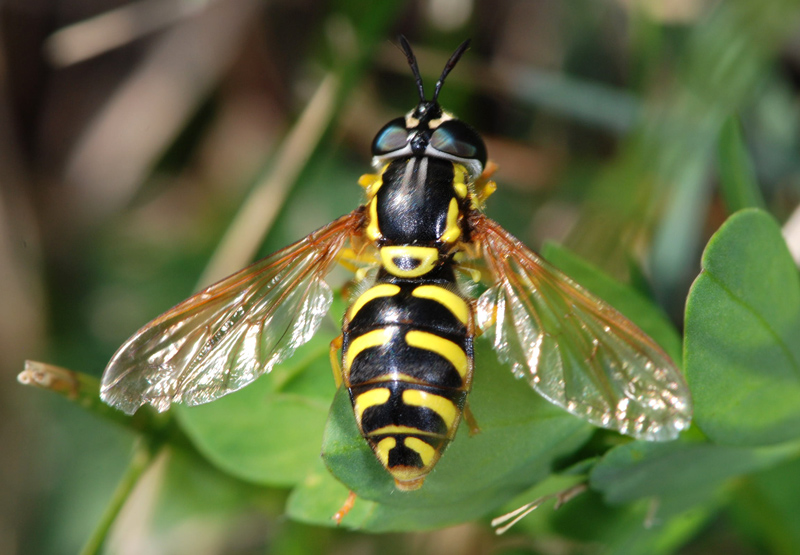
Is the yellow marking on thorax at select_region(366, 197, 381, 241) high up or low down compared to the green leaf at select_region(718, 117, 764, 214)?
down

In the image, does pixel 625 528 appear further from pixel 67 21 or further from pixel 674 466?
pixel 67 21

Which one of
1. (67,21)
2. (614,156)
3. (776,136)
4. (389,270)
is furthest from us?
(67,21)

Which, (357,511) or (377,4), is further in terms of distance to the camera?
(377,4)

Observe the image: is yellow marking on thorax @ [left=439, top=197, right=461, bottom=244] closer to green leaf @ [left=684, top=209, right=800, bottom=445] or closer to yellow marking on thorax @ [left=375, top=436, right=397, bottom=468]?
yellow marking on thorax @ [left=375, top=436, right=397, bottom=468]

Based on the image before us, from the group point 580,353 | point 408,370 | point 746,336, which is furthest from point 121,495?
point 746,336

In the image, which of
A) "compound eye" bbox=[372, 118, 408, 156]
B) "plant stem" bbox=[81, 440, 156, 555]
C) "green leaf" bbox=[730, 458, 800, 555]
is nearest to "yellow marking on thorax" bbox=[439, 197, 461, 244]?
"compound eye" bbox=[372, 118, 408, 156]

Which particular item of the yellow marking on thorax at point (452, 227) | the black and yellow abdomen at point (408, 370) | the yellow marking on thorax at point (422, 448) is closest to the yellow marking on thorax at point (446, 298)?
the black and yellow abdomen at point (408, 370)

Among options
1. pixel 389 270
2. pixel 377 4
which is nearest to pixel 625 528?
pixel 389 270

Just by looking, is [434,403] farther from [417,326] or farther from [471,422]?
[417,326]
